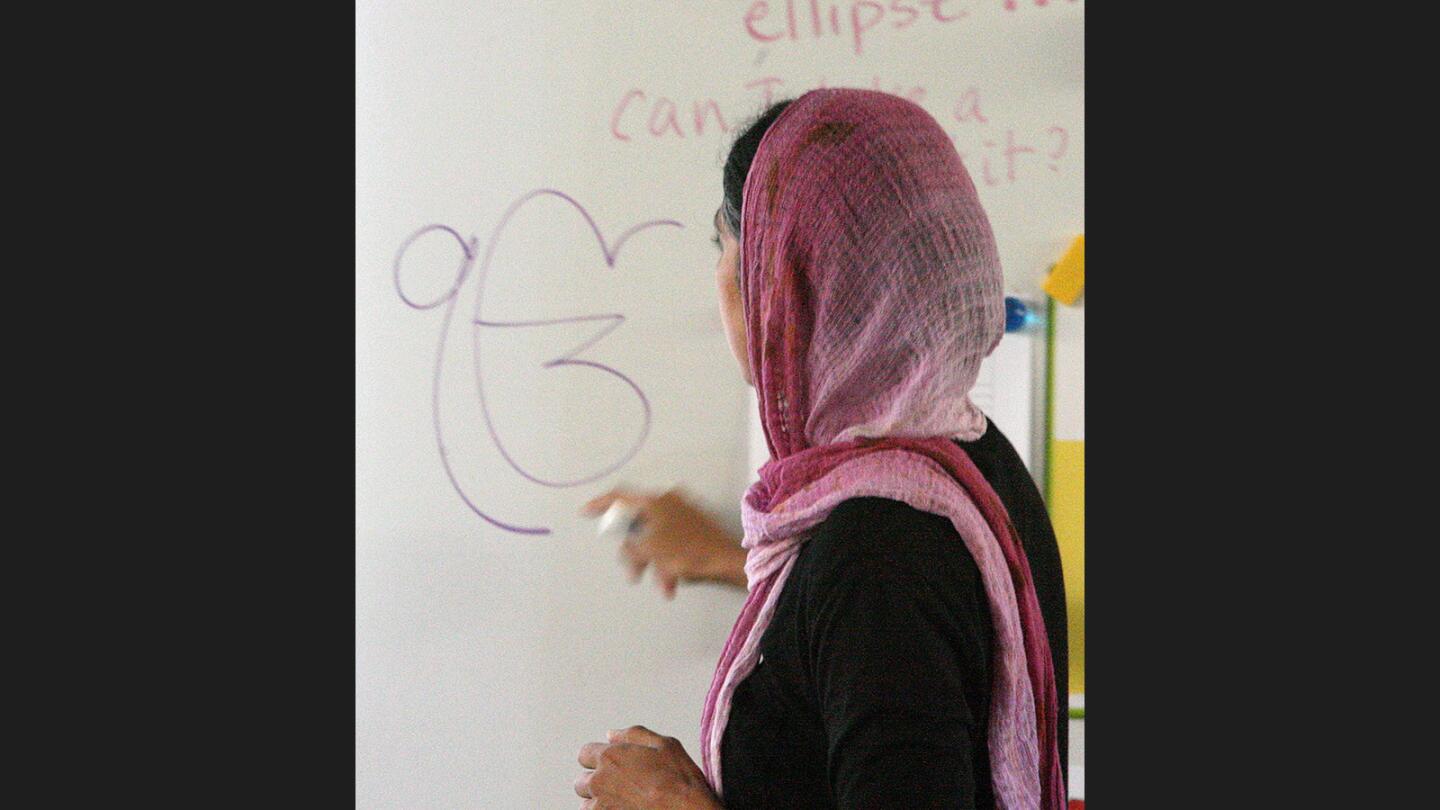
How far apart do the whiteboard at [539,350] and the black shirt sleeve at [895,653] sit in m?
0.60

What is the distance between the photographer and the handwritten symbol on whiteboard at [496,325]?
56.4 inches

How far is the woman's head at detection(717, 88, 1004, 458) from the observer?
0.89 m

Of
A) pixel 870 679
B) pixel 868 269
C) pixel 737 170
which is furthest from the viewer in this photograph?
pixel 737 170

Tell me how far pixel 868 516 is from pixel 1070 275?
0.57 meters

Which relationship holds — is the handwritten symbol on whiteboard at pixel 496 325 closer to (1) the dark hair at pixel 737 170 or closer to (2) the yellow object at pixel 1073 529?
(1) the dark hair at pixel 737 170

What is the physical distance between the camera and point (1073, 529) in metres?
1.30

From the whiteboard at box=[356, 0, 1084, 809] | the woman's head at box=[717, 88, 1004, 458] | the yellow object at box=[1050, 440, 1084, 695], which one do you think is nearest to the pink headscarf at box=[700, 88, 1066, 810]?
the woman's head at box=[717, 88, 1004, 458]

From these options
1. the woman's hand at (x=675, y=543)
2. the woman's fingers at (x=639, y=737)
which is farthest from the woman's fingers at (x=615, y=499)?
the woman's fingers at (x=639, y=737)

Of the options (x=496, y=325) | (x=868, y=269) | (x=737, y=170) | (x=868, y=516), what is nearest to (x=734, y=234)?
(x=737, y=170)

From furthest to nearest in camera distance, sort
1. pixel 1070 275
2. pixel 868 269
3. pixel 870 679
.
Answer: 1. pixel 1070 275
2. pixel 868 269
3. pixel 870 679

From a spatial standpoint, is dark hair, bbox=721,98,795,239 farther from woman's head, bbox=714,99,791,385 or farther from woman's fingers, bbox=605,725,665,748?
woman's fingers, bbox=605,725,665,748

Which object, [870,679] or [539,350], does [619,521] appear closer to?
[539,350]

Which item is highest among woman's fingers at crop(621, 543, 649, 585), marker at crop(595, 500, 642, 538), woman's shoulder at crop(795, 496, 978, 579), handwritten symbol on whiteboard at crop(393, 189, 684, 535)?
handwritten symbol on whiteboard at crop(393, 189, 684, 535)

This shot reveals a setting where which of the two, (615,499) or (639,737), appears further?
(615,499)
